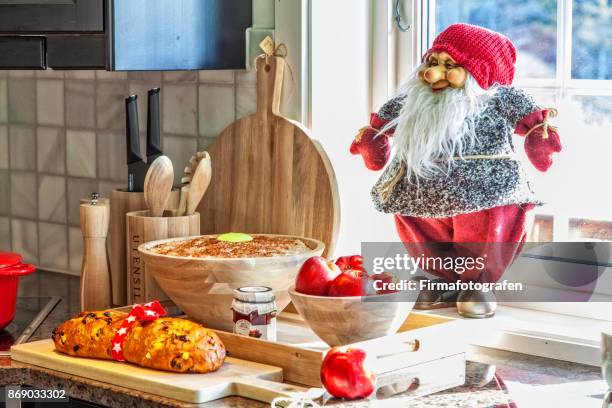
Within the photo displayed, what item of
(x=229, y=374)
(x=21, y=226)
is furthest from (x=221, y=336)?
(x=21, y=226)

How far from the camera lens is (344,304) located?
1.49 metres

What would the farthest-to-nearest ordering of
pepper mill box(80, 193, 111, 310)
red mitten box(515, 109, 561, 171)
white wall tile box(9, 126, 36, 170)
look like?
white wall tile box(9, 126, 36, 170) < pepper mill box(80, 193, 111, 310) < red mitten box(515, 109, 561, 171)

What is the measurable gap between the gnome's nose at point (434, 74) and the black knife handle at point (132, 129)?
56 cm

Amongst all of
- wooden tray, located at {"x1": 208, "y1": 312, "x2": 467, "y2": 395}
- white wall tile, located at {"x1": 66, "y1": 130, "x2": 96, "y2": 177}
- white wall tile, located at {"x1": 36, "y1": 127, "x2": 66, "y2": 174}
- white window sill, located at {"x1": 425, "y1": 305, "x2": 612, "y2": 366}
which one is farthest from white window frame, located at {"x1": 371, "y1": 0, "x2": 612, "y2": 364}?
white wall tile, located at {"x1": 36, "y1": 127, "x2": 66, "y2": 174}

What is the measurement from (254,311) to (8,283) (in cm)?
47

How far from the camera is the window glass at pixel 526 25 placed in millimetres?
1753

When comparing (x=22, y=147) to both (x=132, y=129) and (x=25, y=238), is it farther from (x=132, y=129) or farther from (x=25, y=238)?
(x=132, y=129)

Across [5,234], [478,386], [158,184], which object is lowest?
[478,386]

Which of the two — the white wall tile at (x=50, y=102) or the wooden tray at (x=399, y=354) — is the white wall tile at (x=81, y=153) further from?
the wooden tray at (x=399, y=354)

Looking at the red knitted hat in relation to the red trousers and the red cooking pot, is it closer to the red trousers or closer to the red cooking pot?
the red trousers

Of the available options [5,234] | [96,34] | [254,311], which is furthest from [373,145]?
[5,234]

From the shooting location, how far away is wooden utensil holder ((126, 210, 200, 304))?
179cm

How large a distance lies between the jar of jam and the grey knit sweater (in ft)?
0.98

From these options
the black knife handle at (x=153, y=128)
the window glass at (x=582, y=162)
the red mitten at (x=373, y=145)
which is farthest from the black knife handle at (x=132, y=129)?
the window glass at (x=582, y=162)
